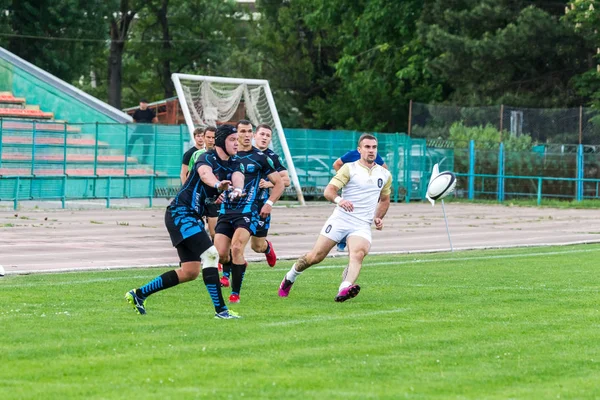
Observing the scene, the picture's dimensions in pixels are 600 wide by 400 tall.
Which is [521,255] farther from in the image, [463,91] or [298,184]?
[463,91]

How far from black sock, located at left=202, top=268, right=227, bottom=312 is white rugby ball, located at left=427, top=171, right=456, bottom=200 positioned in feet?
35.6

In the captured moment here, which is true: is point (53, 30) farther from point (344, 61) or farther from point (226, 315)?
point (226, 315)

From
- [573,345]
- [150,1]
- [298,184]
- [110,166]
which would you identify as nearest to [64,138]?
[110,166]

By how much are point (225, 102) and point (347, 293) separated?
87.7 ft

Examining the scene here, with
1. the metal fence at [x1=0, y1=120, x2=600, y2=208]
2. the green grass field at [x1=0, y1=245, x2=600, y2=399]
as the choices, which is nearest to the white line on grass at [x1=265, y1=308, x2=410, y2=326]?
the green grass field at [x1=0, y1=245, x2=600, y2=399]

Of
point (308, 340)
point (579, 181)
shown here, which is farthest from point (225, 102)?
point (308, 340)

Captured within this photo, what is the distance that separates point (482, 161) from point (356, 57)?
20271mm

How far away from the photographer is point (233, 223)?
44.9 ft

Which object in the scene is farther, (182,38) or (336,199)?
→ (182,38)

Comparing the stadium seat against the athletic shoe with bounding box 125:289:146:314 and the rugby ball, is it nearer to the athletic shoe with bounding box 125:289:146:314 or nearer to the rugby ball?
the rugby ball

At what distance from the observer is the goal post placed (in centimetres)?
3803

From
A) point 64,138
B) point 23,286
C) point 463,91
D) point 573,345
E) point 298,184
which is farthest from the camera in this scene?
point 463,91

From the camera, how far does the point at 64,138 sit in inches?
1405

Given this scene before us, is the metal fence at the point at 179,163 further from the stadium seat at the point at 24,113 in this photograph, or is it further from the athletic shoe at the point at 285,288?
the athletic shoe at the point at 285,288
